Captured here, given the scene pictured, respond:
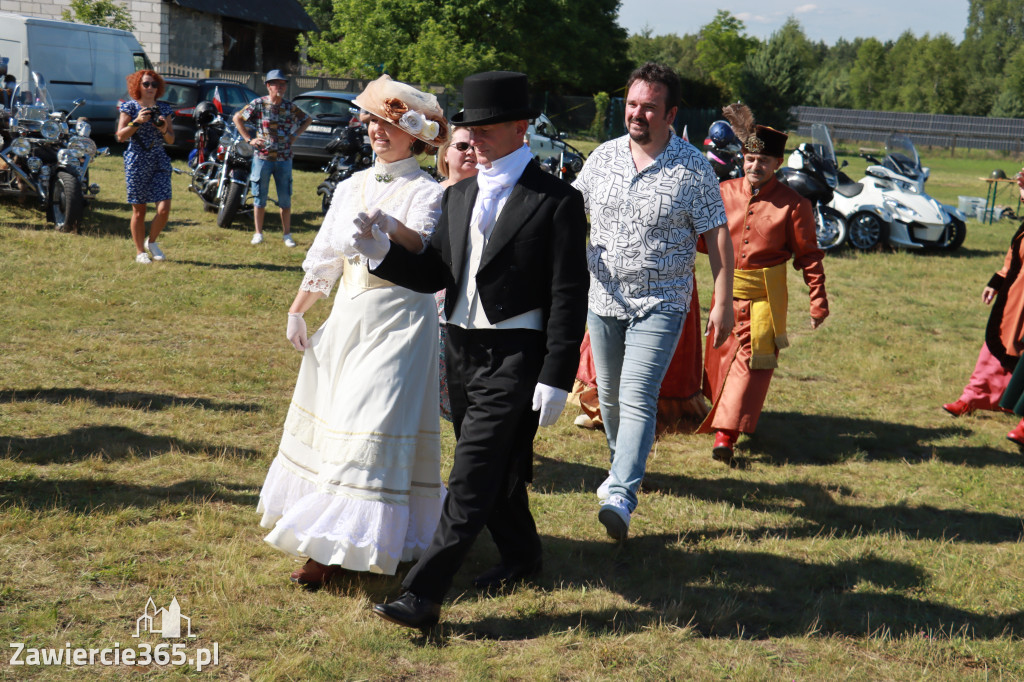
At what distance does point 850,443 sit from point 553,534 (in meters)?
2.75

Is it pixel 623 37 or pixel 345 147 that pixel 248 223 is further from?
pixel 623 37

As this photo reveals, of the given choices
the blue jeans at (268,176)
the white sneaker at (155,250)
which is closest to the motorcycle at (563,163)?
the blue jeans at (268,176)

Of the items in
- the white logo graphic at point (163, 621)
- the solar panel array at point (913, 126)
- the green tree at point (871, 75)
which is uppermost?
the green tree at point (871, 75)

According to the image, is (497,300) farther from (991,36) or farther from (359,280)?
(991,36)

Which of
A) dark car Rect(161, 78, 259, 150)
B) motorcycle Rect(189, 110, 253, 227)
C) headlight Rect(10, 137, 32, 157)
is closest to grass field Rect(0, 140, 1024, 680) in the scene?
headlight Rect(10, 137, 32, 157)

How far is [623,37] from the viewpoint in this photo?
51.7 metres

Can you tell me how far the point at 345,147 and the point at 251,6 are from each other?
28530 millimetres

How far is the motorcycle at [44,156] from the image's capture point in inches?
440

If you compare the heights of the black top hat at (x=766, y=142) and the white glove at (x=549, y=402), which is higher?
the black top hat at (x=766, y=142)

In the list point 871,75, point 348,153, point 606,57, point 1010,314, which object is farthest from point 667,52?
point 1010,314

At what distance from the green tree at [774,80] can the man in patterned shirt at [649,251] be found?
167ft

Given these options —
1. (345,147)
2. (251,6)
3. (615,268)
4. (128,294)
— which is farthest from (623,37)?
(615,268)

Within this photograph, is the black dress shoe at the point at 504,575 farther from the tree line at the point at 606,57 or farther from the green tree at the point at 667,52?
the green tree at the point at 667,52

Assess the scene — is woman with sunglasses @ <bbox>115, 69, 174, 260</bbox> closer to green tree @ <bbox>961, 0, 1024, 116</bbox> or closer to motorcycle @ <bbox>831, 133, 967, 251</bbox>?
motorcycle @ <bbox>831, 133, 967, 251</bbox>
